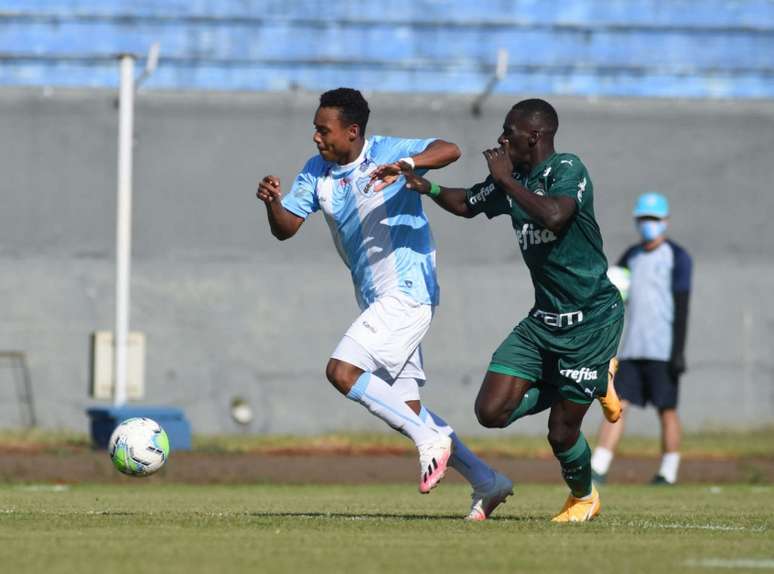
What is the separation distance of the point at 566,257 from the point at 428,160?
95 cm

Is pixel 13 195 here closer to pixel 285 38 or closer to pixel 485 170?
pixel 285 38

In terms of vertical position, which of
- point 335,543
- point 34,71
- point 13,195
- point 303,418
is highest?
point 34,71

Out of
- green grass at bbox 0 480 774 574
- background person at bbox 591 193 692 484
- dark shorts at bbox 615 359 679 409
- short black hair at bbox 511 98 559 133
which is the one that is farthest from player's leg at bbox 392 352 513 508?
dark shorts at bbox 615 359 679 409

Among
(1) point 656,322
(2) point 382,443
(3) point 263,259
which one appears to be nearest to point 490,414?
(1) point 656,322

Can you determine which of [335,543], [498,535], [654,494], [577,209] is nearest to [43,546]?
[335,543]

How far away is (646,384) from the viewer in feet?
50.1

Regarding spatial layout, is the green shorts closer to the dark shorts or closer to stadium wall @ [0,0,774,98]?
Result: the dark shorts

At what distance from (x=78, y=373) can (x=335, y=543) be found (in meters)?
12.1

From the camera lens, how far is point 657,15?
21516 mm

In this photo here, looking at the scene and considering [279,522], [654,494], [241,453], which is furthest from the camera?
[241,453]

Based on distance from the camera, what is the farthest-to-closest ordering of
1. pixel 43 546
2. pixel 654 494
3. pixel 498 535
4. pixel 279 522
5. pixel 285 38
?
1. pixel 285 38
2. pixel 654 494
3. pixel 279 522
4. pixel 498 535
5. pixel 43 546

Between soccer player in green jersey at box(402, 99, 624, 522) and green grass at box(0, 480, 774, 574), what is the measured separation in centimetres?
62

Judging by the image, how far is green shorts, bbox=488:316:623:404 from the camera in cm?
902

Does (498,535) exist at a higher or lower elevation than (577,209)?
lower
